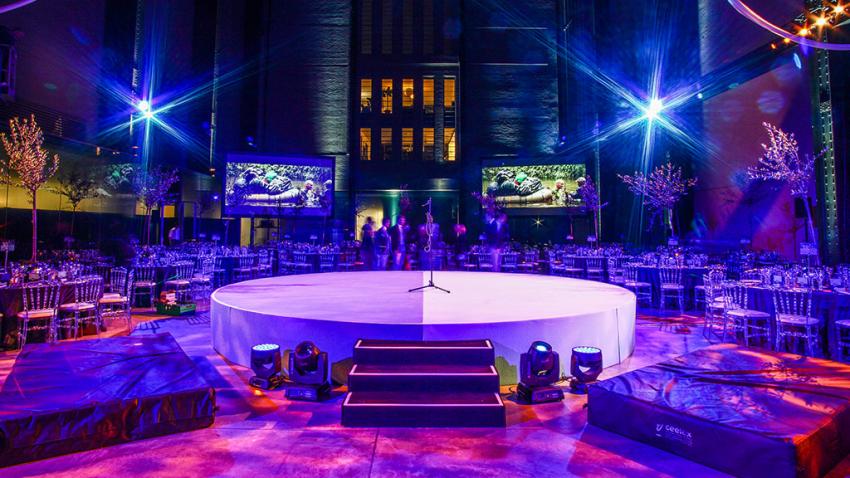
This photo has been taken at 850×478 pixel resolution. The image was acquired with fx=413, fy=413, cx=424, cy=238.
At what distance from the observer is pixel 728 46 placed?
11.7 metres

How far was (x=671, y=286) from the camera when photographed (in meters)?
7.71

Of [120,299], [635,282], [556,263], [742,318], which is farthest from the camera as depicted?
[556,263]

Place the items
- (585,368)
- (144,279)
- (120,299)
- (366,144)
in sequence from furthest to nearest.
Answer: (366,144) → (144,279) → (120,299) → (585,368)

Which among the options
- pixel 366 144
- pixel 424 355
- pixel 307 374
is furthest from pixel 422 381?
pixel 366 144

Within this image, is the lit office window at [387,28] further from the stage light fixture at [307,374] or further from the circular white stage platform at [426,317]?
the stage light fixture at [307,374]

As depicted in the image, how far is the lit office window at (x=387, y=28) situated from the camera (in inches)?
763

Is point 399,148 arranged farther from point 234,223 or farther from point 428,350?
point 428,350

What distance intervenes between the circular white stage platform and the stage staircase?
0.61ft

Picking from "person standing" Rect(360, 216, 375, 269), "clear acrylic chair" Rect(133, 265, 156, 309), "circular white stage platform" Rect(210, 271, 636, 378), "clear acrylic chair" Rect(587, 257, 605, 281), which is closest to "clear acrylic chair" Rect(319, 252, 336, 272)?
"person standing" Rect(360, 216, 375, 269)

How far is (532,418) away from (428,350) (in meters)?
1.01

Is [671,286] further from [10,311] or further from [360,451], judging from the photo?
[10,311]

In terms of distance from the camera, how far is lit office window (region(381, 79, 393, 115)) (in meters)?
19.3

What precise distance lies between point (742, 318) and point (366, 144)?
53.6 ft

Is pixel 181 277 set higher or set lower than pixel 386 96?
lower
